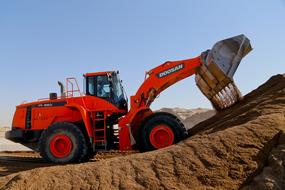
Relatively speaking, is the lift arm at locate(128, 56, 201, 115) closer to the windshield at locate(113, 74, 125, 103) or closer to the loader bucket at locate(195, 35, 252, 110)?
the loader bucket at locate(195, 35, 252, 110)

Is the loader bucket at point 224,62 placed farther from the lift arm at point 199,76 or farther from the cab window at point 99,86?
the cab window at point 99,86

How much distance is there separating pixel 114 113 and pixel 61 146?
1727 millimetres

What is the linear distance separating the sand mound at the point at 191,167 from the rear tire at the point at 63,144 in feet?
10.5

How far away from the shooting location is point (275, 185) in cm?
397

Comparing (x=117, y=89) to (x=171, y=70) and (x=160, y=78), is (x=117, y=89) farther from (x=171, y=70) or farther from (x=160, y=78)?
(x=171, y=70)

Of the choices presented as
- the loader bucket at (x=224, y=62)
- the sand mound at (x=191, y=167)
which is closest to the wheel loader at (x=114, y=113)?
the loader bucket at (x=224, y=62)

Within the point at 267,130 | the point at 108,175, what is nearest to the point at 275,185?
the point at 267,130

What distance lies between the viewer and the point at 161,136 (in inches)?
330

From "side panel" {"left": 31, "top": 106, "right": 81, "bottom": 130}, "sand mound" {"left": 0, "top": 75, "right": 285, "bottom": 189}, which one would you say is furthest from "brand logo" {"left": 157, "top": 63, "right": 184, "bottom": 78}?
"sand mound" {"left": 0, "top": 75, "right": 285, "bottom": 189}

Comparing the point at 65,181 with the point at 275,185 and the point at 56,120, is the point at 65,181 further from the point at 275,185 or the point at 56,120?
the point at 56,120

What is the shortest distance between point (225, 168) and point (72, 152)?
5254mm

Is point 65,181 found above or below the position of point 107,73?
below

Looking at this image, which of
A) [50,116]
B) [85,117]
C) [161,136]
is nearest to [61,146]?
[85,117]

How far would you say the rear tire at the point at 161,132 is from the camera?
832 cm
